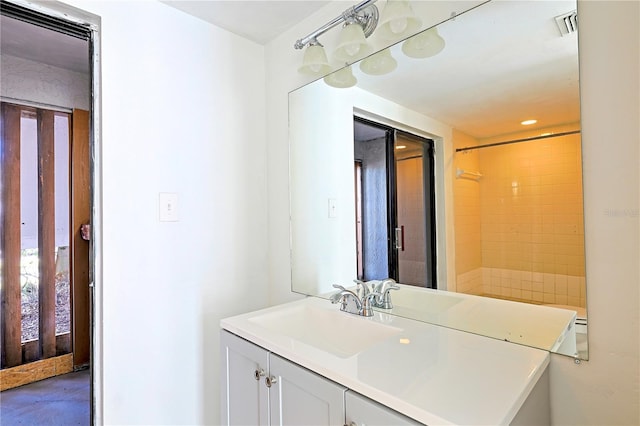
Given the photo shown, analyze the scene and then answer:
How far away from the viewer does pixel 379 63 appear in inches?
52.0

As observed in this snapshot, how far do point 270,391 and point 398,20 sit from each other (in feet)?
4.36

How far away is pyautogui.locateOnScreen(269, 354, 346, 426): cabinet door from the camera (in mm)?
807

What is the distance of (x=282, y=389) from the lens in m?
0.96

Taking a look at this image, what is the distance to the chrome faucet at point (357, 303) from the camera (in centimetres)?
124

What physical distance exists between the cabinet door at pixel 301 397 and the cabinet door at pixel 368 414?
26 mm

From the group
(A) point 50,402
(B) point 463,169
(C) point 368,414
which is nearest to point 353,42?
(B) point 463,169

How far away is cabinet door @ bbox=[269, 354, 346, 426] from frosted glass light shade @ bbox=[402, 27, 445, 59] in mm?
1147

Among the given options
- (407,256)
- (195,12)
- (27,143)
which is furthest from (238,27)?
(407,256)

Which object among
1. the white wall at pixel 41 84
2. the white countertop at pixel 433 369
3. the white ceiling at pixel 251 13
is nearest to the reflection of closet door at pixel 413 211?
the white countertop at pixel 433 369

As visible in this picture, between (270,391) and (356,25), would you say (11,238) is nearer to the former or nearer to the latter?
(270,391)

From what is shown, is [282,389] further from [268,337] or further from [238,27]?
[238,27]

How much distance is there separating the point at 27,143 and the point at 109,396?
140 cm

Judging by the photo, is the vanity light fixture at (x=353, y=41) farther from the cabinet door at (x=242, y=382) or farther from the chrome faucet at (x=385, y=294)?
the cabinet door at (x=242, y=382)

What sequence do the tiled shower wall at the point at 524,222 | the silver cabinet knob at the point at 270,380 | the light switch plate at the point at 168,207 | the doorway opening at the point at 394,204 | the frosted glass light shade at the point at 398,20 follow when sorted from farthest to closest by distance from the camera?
the light switch plate at the point at 168,207, the doorway opening at the point at 394,204, the frosted glass light shade at the point at 398,20, the silver cabinet knob at the point at 270,380, the tiled shower wall at the point at 524,222
